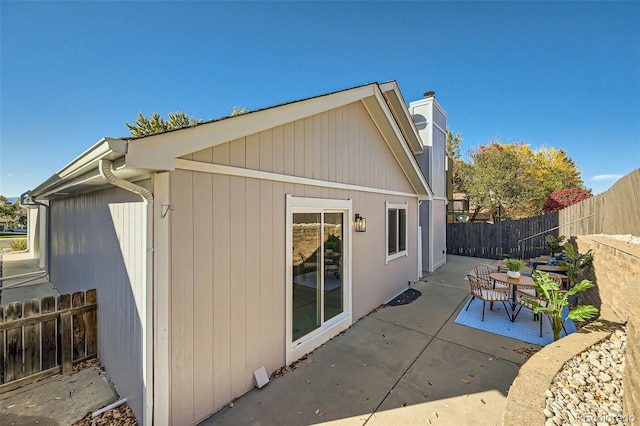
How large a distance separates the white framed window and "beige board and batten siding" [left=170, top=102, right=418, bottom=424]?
113 inches

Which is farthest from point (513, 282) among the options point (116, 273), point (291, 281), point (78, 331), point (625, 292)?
point (78, 331)

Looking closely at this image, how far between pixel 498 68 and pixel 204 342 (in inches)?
597

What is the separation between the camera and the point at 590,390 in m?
2.80

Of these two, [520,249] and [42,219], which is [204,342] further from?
[520,249]

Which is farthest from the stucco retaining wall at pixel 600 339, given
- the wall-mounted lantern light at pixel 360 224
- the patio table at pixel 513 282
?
the wall-mounted lantern light at pixel 360 224

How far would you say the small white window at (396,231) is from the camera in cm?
743

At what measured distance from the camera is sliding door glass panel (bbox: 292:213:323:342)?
4340 mm

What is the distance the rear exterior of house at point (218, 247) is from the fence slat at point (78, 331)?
31 cm

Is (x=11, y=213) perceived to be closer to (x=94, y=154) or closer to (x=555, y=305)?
(x=94, y=154)

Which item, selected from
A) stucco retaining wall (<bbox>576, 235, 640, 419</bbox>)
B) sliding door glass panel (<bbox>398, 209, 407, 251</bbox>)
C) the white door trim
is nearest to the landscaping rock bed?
stucco retaining wall (<bbox>576, 235, 640, 419</bbox>)

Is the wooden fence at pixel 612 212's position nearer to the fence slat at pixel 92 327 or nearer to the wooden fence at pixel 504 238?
the wooden fence at pixel 504 238

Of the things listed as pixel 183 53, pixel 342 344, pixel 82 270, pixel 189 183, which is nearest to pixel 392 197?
pixel 342 344

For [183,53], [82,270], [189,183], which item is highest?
[183,53]

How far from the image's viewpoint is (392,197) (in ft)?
24.8
